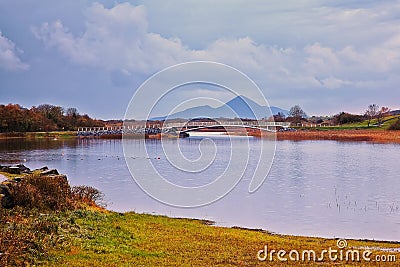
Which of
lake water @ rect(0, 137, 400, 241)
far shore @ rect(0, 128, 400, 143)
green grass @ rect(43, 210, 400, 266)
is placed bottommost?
lake water @ rect(0, 137, 400, 241)

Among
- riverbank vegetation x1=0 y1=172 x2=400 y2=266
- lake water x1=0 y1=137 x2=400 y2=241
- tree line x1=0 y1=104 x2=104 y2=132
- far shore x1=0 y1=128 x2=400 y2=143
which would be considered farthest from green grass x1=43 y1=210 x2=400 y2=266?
tree line x1=0 y1=104 x2=104 y2=132

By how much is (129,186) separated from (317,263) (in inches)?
921

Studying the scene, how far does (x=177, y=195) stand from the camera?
30.5 meters

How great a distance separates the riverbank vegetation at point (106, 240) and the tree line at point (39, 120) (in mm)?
98476

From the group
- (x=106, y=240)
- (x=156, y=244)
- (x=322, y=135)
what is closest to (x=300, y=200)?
(x=156, y=244)


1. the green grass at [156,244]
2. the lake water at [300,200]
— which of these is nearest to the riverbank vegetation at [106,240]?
the green grass at [156,244]

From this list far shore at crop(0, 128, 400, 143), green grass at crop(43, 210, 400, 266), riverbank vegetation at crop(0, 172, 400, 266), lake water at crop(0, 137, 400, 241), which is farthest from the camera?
far shore at crop(0, 128, 400, 143)

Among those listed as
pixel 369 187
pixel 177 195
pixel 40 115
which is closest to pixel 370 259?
pixel 177 195

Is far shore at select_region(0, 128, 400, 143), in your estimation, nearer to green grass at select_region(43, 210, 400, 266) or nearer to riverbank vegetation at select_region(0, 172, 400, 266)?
riverbank vegetation at select_region(0, 172, 400, 266)

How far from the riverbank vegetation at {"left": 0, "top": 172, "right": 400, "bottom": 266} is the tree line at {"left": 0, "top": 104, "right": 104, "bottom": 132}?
98.5 m

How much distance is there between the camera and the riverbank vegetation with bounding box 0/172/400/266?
11391 millimetres

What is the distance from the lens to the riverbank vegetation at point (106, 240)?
448 inches

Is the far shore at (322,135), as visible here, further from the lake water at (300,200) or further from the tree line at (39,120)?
the lake water at (300,200)

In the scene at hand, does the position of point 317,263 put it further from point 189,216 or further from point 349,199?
point 349,199
